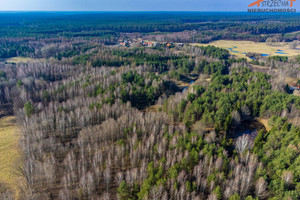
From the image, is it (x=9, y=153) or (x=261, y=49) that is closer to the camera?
(x=9, y=153)

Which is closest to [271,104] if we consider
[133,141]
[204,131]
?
[204,131]

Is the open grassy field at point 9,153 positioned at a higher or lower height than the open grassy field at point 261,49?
lower

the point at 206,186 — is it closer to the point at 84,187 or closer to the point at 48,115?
the point at 84,187

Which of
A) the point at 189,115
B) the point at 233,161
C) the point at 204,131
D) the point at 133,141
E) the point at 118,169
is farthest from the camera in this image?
the point at 189,115

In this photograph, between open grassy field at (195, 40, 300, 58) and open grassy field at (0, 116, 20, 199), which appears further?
open grassy field at (195, 40, 300, 58)

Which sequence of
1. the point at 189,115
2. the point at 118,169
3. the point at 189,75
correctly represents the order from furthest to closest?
the point at 189,75
the point at 189,115
the point at 118,169

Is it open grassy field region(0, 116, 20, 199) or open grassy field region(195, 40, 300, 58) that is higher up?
open grassy field region(195, 40, 300, 58)

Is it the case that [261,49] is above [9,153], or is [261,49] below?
above

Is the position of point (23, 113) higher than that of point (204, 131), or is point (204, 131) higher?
point (23, 113)
